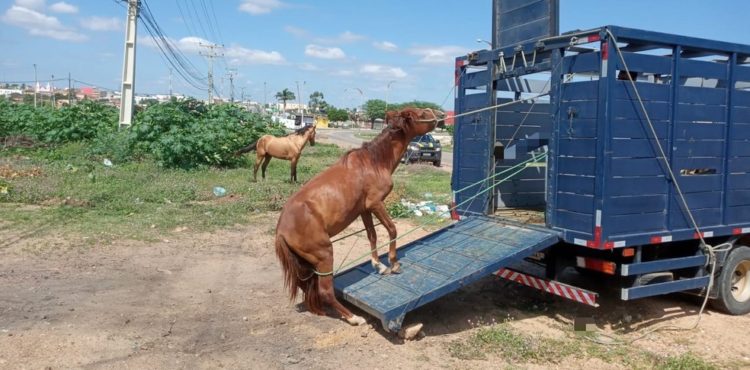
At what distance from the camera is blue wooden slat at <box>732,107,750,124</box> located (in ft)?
19.2

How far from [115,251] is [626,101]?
666 cm

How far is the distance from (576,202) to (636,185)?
57 cm

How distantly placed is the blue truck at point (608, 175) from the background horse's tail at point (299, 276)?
0.88ft

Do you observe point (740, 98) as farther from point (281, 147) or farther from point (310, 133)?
point (310, 133)

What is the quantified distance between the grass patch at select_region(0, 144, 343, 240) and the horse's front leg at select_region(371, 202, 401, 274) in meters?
4.77

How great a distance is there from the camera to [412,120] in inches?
218

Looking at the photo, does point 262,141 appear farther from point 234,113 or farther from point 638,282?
point 638,282

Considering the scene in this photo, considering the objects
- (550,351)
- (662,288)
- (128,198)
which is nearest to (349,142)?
(128,198)

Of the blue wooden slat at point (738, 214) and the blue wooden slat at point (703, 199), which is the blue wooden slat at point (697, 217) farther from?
the blue wooden slat at point (738, 214)

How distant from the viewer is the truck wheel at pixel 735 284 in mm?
6102

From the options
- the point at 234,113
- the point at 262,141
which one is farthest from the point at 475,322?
the point at 234,113

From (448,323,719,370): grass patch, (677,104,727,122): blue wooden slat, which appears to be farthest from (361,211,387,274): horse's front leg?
(677,104,727,122): blue wooden slat

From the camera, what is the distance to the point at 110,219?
9727 millimetres

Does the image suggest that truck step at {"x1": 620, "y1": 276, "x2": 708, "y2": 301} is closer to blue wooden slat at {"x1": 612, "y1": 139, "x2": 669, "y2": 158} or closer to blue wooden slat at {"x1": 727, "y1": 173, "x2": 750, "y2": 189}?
blue wooden slat at {"x1": 727, "y1": 173, "x2": 750, "y2": 189}
